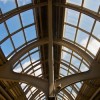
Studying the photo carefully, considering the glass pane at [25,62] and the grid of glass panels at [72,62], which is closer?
the grid of glass panels at [72,62]

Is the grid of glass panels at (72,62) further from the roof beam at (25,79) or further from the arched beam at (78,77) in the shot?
the roof beam at (25,79)

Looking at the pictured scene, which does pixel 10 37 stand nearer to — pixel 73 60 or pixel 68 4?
pixel 68 4

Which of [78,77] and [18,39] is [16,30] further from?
[78,77]

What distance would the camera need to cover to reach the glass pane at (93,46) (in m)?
25.3

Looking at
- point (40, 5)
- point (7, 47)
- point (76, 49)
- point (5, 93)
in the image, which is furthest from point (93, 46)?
point (5, 93)

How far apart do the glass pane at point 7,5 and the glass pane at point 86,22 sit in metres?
6.79

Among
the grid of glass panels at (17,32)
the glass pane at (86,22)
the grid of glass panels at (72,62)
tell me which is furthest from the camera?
the grid of glass panels at (72,62)

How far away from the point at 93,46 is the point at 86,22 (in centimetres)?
351

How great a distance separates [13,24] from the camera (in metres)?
24.5

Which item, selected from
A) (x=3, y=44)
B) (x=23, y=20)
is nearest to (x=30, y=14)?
(x=23, y=20)

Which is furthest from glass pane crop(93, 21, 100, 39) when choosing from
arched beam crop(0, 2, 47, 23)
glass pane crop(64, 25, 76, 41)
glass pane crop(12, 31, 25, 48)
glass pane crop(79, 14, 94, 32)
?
glass pane crop(12, 31, 25, 48)

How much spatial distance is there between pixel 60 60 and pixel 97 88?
669cm

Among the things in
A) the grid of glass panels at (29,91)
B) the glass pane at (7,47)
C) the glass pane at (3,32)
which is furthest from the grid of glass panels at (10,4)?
the grid of glass panels at (29,91)

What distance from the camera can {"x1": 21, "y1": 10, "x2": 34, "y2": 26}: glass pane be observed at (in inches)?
934
